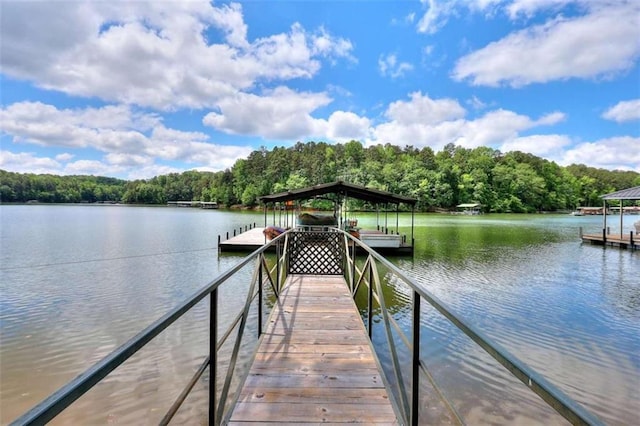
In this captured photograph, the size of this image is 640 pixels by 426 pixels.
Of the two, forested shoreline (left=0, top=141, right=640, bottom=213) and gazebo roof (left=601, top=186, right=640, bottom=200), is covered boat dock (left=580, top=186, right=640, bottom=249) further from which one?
forested shoreline (left=0, top=141, right=640, bottom=213)

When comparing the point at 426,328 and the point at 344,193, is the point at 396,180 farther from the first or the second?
the point at 426,328

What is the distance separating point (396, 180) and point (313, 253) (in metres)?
58.0

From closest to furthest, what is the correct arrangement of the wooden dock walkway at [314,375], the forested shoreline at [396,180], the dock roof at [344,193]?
the wooden dock walkway at [314,375] < the dock roof at [344,193] < the forested shoreline at [396,180]

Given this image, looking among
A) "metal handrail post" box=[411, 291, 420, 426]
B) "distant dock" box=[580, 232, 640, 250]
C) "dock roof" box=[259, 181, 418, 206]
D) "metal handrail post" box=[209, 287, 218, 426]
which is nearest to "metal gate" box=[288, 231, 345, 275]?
"metal handrail post" box=[411, 291, 420, 426]

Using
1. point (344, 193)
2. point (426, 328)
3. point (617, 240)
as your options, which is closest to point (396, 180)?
point (617, 240)

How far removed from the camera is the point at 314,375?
2.68 meters

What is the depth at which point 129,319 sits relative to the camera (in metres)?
6.77

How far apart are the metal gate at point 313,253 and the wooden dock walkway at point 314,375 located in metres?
3.16

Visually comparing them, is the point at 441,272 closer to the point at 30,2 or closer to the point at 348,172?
the point at 30,2

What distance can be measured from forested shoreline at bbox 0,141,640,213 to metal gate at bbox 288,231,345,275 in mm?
43788

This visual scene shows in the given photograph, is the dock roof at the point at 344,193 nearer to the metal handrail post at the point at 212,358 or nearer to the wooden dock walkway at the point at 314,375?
the wooden dock walkway at the point at 314,375

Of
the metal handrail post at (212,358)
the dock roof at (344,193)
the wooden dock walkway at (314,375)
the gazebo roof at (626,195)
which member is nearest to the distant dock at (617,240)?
the gazebo roof at (626,195)

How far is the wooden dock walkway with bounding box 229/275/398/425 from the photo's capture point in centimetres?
216

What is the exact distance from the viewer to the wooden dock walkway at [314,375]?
2.16 m
